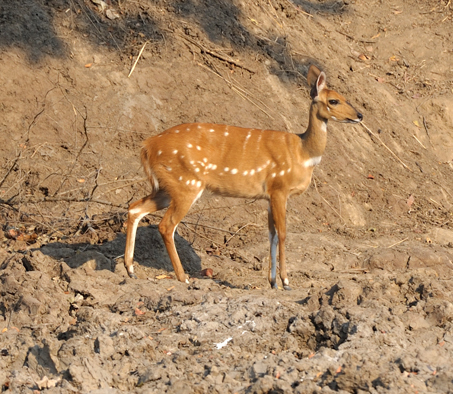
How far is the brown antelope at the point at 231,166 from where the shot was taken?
8273 mm

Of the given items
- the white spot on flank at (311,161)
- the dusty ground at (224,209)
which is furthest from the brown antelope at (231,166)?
the dusty ground at (224,209)

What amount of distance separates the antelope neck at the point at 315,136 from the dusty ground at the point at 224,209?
161 cm

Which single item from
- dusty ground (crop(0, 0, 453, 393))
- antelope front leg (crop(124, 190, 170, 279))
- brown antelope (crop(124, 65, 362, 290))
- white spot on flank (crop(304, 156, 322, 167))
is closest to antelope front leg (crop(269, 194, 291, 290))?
brown antelope (crop(124, 65, 362, 290))

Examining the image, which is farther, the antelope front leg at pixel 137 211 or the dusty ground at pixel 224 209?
the antelope front leg at pixel 137 211

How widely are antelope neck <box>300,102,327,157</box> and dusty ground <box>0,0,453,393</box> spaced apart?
1.61m

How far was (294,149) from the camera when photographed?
8.83 metres

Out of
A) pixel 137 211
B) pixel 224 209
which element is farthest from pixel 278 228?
pixel 224 209

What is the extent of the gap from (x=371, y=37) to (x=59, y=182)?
366 inches

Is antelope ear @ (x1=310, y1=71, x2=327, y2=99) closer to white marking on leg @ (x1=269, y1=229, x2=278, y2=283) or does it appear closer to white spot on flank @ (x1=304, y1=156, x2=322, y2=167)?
white spot on flank @ (x1=304, y1=156, x2=322, y2=167)

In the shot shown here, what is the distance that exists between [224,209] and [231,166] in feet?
8.09

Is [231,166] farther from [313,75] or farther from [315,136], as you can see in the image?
[313,75]

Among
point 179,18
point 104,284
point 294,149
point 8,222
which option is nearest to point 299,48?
point 179,18

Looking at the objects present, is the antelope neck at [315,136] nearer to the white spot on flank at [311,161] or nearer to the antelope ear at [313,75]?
the white spot on flank at [311,161]

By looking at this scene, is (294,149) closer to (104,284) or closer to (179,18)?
(104,284)
